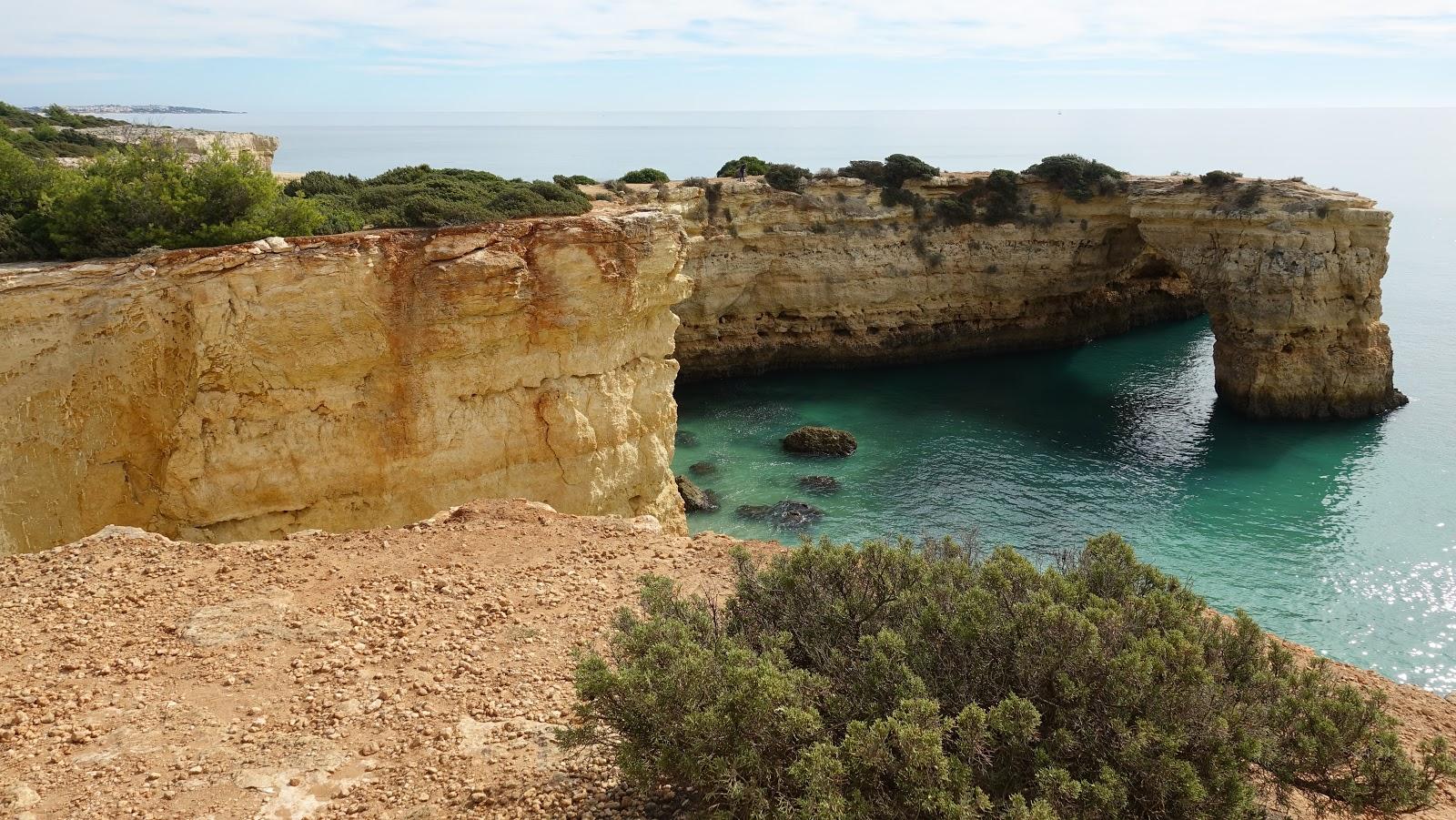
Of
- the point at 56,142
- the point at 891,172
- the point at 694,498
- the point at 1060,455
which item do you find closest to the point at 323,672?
the point at 694,498

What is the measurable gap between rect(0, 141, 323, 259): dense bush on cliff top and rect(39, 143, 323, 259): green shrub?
0.05 feet

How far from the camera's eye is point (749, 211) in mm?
37062

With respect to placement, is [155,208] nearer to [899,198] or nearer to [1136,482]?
[1136,482]

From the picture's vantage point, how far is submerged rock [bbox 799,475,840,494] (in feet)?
88.5

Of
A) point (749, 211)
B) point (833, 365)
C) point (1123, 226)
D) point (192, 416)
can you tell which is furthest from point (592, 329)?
point (1123, 226)

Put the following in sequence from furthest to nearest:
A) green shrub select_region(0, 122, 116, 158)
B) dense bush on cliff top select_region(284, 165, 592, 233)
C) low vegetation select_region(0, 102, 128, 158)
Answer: low vegetation select_region(0, 102, 128, 158) < green shrub select_region(0, 122, 116, 158) < dense bush on cliff top select_region(284, 165, 592, 233)

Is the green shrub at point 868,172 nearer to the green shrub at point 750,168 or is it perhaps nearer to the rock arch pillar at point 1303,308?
the green shrub at point 750,168

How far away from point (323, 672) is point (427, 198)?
40.8ft

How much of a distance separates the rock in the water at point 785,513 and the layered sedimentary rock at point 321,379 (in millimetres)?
7164

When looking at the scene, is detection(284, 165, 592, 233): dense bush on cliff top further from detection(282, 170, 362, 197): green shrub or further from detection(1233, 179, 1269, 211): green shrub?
detection(1233, 179, 1269, 211): green shrub

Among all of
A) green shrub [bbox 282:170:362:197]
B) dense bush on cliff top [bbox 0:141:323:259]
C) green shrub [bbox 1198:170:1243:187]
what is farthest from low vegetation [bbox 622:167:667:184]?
green shrub [bbox 1198:170:1243:187]

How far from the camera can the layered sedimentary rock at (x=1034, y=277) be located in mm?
33000

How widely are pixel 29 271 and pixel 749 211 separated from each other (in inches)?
1063

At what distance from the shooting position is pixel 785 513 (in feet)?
82.0
